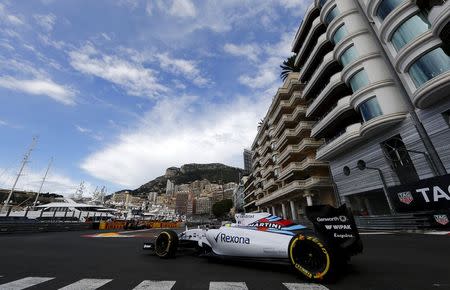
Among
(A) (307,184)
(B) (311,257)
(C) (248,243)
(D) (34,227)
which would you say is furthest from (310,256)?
Result: (A) (307,184)

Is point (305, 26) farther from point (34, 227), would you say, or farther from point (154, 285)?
point (34, 227)

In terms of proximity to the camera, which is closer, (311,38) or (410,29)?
(410,29)

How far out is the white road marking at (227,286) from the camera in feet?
13.5

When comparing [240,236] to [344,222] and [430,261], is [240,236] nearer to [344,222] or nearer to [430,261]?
[344,222]

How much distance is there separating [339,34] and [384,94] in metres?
8.62

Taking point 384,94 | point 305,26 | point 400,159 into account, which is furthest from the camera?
point 305,26

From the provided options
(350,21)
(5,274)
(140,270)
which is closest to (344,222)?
(140,270)

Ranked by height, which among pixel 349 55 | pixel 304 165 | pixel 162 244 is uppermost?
pixel 349 55

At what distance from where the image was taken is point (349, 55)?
23.9 meters

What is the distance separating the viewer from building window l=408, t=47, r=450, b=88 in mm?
15680

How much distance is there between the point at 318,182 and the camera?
31734 mm

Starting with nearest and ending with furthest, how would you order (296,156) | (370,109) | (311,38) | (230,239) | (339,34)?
1. (230,239)
2. (370,109)
3. (339,34)
4. (311,38)
5. (296,156)

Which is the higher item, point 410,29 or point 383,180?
point 410,29

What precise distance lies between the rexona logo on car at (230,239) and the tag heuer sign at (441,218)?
1378 cm
